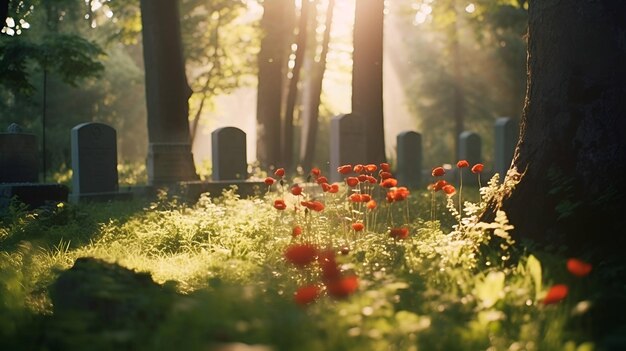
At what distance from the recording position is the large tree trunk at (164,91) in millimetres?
14797

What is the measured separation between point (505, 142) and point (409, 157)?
9.42 ft

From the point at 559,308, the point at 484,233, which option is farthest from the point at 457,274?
the point at 484,233

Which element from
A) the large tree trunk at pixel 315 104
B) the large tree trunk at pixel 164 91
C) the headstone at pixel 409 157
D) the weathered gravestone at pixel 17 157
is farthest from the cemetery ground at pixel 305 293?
the large tree trunk at pixel 315 104

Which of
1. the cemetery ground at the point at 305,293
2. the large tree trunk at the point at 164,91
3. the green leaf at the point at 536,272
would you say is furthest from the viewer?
the large tree trunk at the point at 164,91

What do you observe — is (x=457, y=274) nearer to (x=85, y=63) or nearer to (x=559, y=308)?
(x=559, y=308)

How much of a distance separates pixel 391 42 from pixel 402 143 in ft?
127

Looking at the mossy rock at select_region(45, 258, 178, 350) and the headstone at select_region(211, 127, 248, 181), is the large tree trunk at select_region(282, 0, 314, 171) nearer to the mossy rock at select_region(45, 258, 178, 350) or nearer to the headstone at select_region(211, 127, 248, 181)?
the headstone at select_region(211, 127, 248, 181)

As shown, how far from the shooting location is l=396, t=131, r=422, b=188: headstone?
20.2m

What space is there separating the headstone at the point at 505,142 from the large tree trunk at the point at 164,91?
9.79 meters

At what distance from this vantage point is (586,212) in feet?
18.6

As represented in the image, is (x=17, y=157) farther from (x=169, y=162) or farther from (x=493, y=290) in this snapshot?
(x=493, y=290)

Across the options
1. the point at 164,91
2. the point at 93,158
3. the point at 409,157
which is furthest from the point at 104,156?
the point at 409,157

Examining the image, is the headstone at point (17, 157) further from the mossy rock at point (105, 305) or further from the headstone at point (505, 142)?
the headstone at point (505, 142)

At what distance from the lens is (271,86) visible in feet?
67.8
